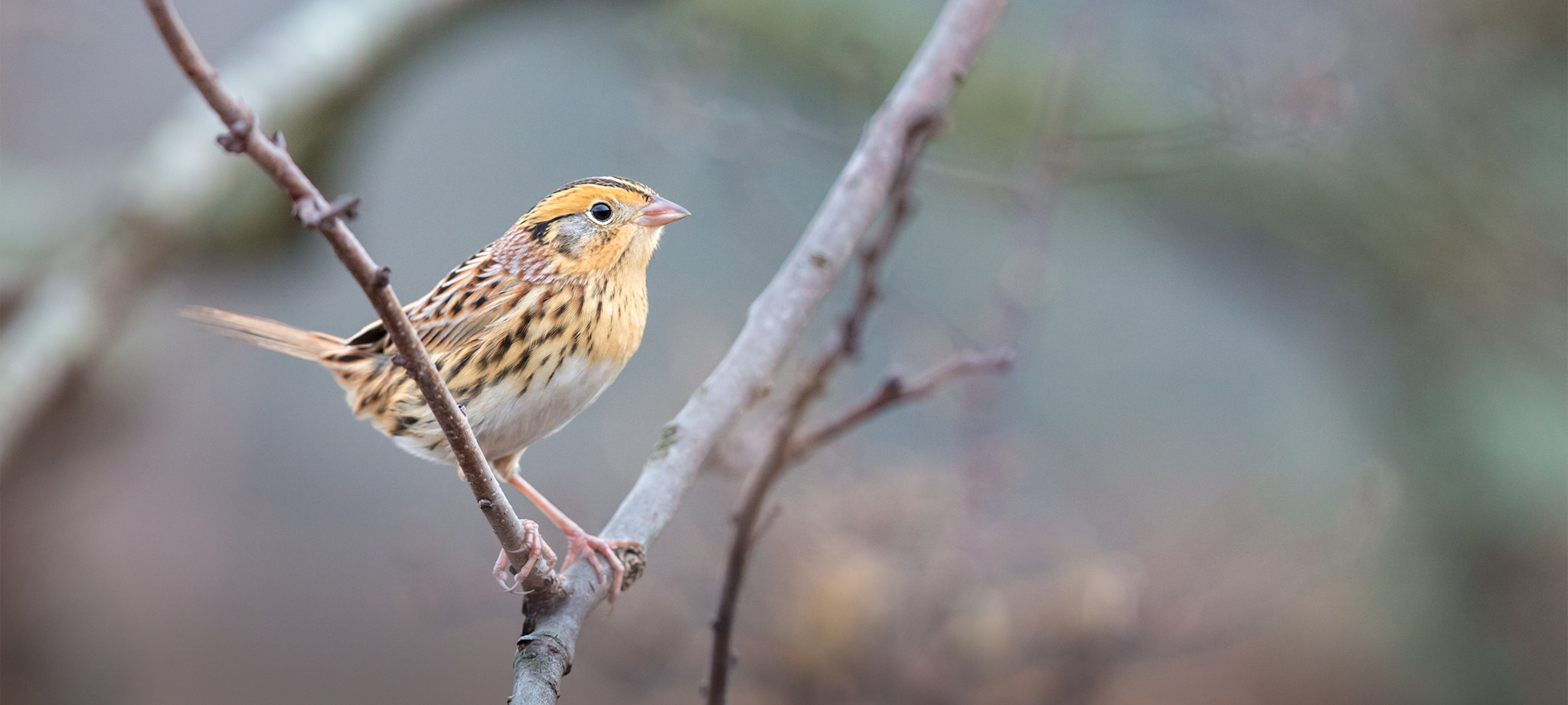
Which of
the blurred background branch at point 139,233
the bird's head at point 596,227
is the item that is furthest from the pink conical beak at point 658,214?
the blurred background branch at point 139,233

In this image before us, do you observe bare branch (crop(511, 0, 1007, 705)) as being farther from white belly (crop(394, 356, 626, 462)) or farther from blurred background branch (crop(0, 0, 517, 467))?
blurred background branch (crop(0, 0, 517, 467))

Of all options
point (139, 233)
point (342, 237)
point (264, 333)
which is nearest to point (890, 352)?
point (139, 233)

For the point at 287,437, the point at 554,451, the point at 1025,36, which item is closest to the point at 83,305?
the point at 287,437

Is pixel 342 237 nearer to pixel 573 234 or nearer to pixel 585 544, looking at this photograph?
pixel 573 234

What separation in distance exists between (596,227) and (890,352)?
6.18ft

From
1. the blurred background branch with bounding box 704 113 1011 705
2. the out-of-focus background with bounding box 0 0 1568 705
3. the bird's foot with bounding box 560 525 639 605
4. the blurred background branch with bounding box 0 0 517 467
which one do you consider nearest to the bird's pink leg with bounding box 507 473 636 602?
the bird's foot with bounding box 560 525 639 605

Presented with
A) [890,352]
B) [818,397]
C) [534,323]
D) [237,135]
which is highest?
[890,352]

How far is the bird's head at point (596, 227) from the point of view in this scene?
0.79 metres

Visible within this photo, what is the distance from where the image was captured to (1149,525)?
383 cm

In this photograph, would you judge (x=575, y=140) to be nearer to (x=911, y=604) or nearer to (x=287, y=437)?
(x=287, y=437)

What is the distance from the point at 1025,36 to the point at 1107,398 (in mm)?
1393

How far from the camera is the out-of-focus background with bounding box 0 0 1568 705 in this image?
201 centimetres

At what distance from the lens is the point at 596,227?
805 mm

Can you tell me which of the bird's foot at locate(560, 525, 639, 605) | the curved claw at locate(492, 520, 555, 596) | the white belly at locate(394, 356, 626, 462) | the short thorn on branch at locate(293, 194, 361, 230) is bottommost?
the short thorn on branch at locate(293, 194, 361, 230)
